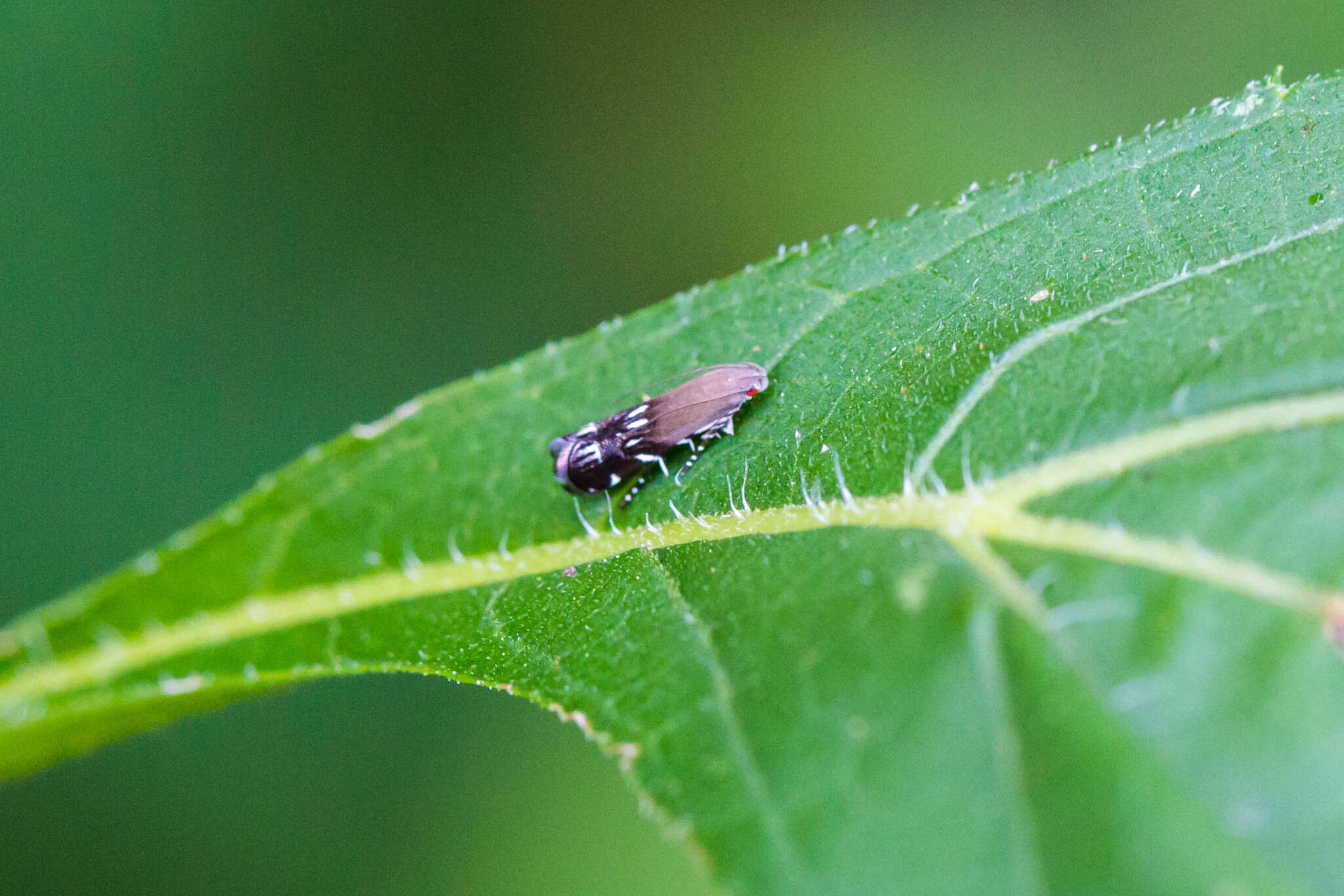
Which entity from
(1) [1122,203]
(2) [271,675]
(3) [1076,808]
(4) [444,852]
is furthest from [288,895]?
(1) [1122,203]

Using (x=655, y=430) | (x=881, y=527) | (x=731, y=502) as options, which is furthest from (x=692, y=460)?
Result: (x=881, y=527)

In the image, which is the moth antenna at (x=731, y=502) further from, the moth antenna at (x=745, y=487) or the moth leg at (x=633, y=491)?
the moth leg at (x=633, y=491)

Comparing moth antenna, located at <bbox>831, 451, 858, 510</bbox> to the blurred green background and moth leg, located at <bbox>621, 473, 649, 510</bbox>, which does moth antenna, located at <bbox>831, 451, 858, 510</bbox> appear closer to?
moth leg, located at <bbox>621, 473, 649, 510</bbox>

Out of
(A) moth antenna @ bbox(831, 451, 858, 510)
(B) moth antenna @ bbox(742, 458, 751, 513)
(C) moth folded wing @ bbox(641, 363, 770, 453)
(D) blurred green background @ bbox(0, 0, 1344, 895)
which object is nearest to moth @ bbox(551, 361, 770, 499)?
(C) moth folded wing @ bbox(641, 363, 770, 453)

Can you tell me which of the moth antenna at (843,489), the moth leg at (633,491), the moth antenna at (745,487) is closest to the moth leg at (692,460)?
the moth leg at (633,491)

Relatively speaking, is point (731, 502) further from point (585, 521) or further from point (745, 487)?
point (585, 521)

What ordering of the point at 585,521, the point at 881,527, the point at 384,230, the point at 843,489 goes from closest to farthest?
1. the point at 881,527
2. the point at 843,489
3. the point at 585,521
4. the point at 384,230
